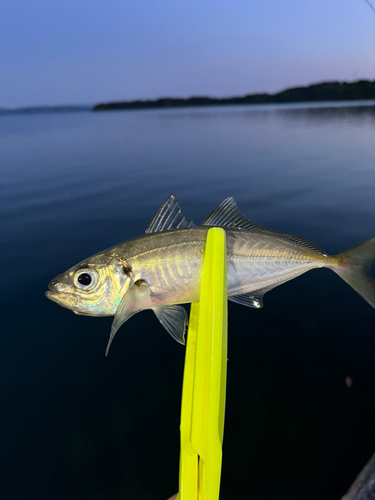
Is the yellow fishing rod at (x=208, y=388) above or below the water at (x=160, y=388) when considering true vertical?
above

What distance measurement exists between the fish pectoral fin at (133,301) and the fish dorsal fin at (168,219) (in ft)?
1.37

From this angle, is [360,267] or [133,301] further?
[360,267]

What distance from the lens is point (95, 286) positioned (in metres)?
2.13

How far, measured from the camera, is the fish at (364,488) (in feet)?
7.11

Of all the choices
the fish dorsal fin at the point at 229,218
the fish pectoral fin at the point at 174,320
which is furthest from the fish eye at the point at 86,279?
the fish dorsal fin at the point at 229,218

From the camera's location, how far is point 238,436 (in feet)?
9.77

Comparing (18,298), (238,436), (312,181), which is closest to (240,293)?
(238,436)

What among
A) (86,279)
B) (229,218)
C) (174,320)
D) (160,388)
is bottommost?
(160,388)

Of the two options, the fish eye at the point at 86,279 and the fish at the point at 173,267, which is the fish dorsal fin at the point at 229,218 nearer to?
the fish at the point at 173,267

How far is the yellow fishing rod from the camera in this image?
6.00 feet

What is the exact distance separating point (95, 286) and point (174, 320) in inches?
22.5

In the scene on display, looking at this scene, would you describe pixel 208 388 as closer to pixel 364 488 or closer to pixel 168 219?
pixel 168 219

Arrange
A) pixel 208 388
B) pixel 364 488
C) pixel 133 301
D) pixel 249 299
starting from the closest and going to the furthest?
1. pixel 208 388
2. pixel 133 301
3. pixel 364 488
4. pixel 249 299

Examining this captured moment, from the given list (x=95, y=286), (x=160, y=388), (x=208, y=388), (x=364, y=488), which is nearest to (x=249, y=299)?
(x=208, y=388)
